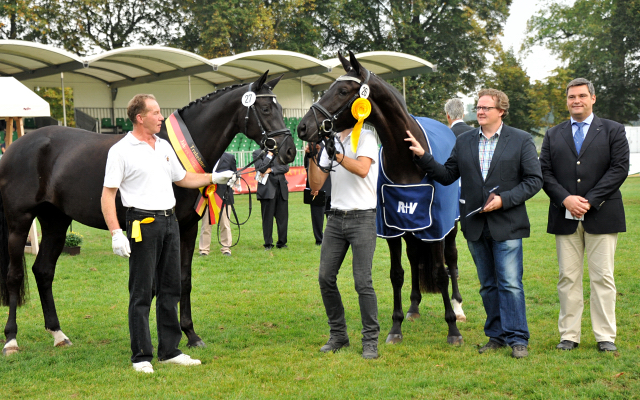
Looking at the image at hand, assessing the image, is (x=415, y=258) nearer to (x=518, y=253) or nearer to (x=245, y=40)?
(x=518, y=253)

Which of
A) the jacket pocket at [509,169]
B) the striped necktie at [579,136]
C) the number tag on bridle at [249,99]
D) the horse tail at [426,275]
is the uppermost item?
the number tag on bridle at [249,99]

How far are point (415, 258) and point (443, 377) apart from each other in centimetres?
172

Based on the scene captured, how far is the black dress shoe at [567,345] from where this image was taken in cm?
469

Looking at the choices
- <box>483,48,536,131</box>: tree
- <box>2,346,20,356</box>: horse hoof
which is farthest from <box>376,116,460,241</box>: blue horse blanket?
<box>483,48,536,131</box>: tree

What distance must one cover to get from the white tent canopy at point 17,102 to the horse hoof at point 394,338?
285 inches

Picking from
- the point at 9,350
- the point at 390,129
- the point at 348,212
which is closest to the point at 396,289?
the point at 348,212

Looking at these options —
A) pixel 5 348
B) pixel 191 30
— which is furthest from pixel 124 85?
pixel 5 348

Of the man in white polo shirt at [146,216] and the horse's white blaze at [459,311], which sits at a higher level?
the man in white polo shirt at [146,216]

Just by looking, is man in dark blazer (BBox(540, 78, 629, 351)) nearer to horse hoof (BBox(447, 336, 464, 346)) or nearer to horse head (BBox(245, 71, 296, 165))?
horse hoof (BBox(447, 336, 464, 346))

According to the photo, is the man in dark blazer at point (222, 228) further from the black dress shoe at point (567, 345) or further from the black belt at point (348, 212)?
the black dress shoe at point (567, 345)

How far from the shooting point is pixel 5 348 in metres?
5.05

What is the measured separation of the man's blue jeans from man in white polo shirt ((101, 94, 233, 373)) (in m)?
2.19

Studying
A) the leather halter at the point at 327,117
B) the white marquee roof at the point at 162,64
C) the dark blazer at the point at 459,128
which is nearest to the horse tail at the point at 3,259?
the leather halter at the point at 327,117

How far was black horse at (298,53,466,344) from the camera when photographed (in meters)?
4.40
